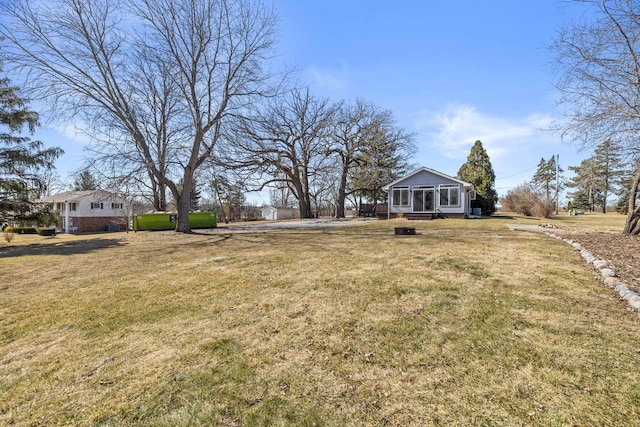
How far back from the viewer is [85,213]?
28.9 meters

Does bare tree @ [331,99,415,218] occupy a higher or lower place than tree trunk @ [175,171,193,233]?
higher

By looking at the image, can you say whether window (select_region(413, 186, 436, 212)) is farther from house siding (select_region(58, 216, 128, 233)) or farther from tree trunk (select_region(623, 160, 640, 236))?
house siding (select_region(58, 216, 128, 233))

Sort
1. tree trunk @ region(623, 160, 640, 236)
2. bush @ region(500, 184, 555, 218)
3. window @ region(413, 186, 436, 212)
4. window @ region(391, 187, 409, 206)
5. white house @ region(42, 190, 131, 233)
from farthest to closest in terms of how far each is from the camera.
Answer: white house @ region(42, 190, 131, 233)
bush @ region(500, 184, 555, 218)
window @ region(391, 187, 409, 206)
window @ region(413, 186, 436, 212)
tree trunk @ region(623, 160, 640, 236)

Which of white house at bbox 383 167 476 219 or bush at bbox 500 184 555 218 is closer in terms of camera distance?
white house at bbox 383 167 476 219

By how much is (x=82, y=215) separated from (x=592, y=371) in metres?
36.8

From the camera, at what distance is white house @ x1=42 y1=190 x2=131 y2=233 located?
28.3 m

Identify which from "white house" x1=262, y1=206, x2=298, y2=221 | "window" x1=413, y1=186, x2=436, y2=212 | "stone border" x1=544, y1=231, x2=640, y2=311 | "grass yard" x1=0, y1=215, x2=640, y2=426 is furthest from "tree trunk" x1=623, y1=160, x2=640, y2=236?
"white house" x1=262, y1=206, x2=298, y2=221

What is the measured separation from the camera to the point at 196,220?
16.9 m

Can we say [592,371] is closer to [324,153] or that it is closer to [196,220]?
[196,220]

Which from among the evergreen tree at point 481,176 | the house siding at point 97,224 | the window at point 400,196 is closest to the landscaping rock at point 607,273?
the window at point 400,196

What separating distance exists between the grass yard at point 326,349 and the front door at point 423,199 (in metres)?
16.1

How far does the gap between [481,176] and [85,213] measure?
38418 millimetres

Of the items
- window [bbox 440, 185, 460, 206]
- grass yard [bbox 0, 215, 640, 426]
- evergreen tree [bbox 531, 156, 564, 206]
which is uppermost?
evergreen tree [bbox 531, 156, 564, 206]

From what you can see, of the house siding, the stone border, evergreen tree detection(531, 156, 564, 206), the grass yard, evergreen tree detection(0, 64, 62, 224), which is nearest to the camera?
the grass yard
